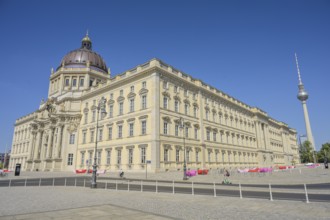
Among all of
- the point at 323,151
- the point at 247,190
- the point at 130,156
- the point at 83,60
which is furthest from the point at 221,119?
the point at 323,151

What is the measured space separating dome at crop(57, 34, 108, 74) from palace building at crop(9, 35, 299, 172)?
286 millimetres

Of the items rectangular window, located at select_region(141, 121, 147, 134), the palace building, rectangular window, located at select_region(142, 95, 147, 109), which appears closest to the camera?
rectangular window, located at select_region(141, 121, 147, 134)

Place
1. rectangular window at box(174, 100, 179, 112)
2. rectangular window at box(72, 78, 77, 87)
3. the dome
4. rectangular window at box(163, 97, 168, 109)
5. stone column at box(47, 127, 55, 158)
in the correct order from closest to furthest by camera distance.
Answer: rectangular window at box(163, 97, 168, 109)
rectangular window at box(174, 100, 179, 112)
stone column at box(47, 127, 55, 158)
rectangular window at box(72, 78, 77, 87)
the dome

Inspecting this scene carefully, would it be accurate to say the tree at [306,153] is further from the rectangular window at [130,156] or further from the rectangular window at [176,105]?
the rectangular window at [130,156]

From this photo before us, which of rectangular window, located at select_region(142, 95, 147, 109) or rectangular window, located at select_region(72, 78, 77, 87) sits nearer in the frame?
rectangular window, located at select_region(142, 95, 147, 109)

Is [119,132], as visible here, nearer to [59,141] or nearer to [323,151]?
[59,141]

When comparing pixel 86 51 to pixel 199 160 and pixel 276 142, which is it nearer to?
pixel 199 160

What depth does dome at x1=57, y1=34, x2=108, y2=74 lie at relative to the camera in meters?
63.7

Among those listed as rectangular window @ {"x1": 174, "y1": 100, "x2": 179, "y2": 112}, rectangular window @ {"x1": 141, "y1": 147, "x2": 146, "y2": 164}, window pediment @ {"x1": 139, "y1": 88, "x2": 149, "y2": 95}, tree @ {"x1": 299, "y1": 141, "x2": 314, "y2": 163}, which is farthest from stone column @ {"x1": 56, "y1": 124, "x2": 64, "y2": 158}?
tree @ {"x1": 299, "y1": 141, "x2": 314, "y2": 163}

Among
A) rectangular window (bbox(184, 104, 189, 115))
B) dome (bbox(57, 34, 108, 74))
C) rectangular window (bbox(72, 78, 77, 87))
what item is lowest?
rectangular window (bbox(184, 104, 189, 115))

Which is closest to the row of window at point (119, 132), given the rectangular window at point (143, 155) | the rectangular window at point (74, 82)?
the rectangular window at point (143, 155)

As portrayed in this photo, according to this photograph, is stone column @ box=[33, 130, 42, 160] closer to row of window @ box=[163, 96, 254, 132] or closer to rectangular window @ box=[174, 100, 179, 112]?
row of window @ box=[163, 96, 254, 132]

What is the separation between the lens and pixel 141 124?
35656 millimetres

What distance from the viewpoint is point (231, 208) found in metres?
9.16
